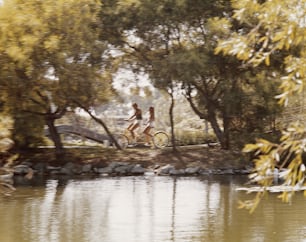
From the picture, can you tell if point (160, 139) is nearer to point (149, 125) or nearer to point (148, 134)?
point (148, 134)

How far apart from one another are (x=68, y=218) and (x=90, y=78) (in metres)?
6.31

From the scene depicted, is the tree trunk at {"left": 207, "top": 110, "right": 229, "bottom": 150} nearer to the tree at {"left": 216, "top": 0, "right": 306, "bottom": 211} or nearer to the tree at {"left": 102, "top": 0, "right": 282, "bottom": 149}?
the tree at {"left": 102, "top": 0, "right": 282, "bottom": 149}

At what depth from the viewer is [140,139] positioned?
1705cm

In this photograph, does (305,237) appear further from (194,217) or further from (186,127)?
(186,127)

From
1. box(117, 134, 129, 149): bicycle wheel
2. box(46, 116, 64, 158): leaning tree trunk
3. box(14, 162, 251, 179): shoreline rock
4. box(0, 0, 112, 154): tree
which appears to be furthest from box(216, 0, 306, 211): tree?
box(117, 134, 129, 149): bicycle wheel

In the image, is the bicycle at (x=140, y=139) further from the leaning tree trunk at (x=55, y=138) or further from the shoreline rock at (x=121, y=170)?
the leaning tree trunk at (x=55, y=138)

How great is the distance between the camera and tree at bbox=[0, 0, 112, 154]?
41.6ft

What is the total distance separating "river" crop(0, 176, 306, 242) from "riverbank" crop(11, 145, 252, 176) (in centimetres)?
246

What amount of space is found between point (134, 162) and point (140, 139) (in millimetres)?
1978

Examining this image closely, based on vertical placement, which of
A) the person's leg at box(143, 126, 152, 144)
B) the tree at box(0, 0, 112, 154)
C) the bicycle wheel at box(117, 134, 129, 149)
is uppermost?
the tree at box(0, 0, 112, 154)

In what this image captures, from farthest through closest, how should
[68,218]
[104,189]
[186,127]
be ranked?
1. [186,127]
2. [104,189]
3. [68,218]

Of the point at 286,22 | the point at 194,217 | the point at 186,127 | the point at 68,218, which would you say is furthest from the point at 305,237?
the point at 186,127

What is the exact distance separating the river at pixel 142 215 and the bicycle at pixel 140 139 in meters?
4.84

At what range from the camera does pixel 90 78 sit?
13656 millimetres
